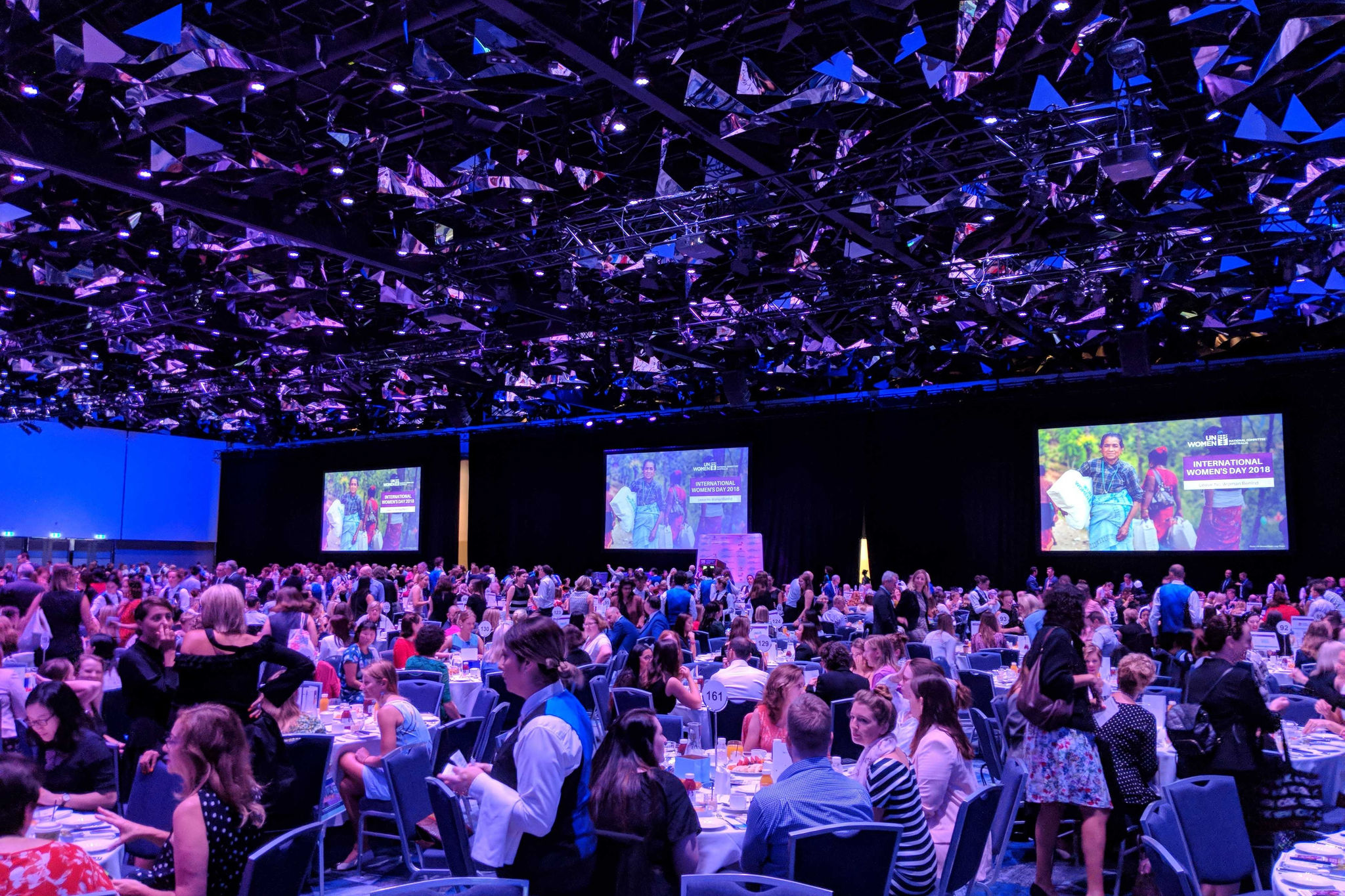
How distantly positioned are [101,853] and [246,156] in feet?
22.4

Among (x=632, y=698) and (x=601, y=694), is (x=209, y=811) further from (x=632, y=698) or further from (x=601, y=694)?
(x=601, y=694)

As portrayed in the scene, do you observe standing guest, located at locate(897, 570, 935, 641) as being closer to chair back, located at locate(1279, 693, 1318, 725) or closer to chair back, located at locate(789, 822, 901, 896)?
chair back, located at locate(1279, 693, 1318, 725)

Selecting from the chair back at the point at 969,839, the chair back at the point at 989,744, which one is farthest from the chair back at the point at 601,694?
the chair back at the point at 969,839

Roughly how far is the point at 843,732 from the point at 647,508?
17580 millimetres

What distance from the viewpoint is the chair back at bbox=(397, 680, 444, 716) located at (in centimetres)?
706

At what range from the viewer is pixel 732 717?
650cm

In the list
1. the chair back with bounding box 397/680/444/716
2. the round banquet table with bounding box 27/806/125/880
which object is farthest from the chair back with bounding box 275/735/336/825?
the chair back with bounding box 397/680/444/716

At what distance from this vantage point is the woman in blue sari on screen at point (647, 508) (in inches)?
929

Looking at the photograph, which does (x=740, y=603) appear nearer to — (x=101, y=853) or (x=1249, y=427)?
(x=1249, y=427)

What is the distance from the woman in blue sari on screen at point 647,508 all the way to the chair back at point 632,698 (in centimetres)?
1665

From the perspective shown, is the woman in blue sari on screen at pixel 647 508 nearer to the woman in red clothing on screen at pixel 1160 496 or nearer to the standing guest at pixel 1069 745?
the woman in red clothing on screen at pixel 1160 496

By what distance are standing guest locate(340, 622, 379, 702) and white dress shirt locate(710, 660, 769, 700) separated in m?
2.77

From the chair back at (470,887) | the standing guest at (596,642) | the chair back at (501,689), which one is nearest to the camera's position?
the chair back at (470,887)

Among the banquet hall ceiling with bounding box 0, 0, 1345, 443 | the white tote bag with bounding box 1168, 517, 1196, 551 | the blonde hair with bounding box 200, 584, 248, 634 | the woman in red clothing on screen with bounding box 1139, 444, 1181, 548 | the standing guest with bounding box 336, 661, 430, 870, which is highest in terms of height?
the banquet hall ceiling with bounding box 0, 0, 1345, 443
